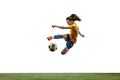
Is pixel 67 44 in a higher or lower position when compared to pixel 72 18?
lower

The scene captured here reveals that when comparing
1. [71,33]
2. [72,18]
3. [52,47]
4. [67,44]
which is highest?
[72,18]

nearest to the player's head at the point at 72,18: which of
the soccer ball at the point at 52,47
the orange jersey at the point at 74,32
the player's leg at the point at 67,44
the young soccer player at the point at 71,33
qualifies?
the young soccer player at the point at 71,33

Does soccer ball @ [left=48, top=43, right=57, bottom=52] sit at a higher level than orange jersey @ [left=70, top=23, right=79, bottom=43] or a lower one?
lower

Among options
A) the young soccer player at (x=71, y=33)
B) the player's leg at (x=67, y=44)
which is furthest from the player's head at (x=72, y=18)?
the player's leg at (x=67, y=44)

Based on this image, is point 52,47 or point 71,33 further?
point 71,33

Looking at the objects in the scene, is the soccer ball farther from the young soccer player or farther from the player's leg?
the player's leg

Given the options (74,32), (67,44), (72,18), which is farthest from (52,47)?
(72,18)

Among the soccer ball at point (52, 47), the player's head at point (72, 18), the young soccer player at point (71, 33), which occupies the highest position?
the player's head at point (72, 18)

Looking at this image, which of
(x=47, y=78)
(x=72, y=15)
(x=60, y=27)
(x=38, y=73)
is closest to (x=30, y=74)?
(x=38, y=73)

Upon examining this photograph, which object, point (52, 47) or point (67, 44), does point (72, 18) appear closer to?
point (67, 44)

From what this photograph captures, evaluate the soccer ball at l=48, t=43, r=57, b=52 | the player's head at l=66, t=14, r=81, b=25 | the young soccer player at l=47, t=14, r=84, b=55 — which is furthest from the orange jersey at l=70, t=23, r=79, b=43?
the soccer ball at l=48, t=43, r=57, b=52

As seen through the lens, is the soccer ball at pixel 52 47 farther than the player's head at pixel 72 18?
No

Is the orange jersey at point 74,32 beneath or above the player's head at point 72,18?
beneath

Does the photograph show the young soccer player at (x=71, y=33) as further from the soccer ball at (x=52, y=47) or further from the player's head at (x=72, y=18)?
the soccer ball at (x=52, y=47)
